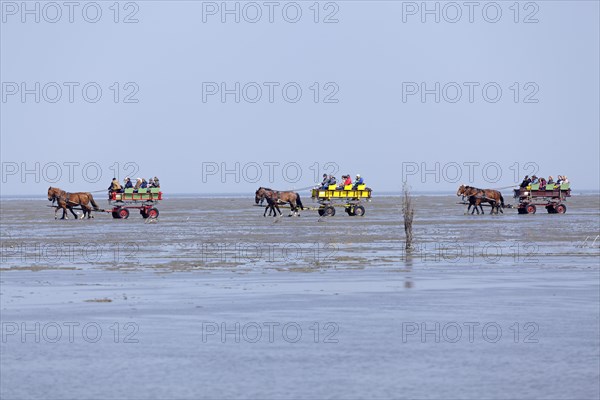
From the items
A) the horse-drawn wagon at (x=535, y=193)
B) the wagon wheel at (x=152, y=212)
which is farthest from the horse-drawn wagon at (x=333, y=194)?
the horse-drawn wagon at (x=535, y=193)

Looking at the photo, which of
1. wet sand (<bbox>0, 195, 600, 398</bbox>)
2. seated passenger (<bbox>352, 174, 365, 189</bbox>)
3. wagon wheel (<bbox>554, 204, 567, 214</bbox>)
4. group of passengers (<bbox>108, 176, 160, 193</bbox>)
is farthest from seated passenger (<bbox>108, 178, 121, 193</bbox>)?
wet sand (<bbox>0, 195, 600, 398</bbox>)

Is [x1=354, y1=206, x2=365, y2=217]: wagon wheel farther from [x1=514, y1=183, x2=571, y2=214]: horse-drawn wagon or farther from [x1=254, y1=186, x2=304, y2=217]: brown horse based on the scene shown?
[x1=514, y1=183, x2=571, y2=214]: horse-drawn wagon

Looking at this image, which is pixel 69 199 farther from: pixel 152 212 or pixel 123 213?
pixel 152 212

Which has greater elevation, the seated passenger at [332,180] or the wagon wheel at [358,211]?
the seated passenger at [332,180]

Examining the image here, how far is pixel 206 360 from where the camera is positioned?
12523 mm

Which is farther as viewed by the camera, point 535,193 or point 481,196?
point 481,196

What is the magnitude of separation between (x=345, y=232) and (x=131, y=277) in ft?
65.0

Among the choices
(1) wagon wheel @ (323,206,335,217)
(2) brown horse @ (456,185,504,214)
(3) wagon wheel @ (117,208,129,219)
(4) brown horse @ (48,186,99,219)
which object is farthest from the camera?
(2) brown horse @ (456,185,504,214)

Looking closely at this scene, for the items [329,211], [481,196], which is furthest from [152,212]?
[481,196]

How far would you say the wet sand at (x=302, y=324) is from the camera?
11.3 metres

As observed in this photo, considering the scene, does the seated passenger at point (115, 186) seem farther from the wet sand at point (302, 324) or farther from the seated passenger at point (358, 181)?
the wet sand at point (302, 324)

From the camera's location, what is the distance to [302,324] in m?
15.3

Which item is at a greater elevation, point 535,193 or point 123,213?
point 535,193

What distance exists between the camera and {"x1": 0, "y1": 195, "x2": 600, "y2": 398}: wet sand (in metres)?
11.3
